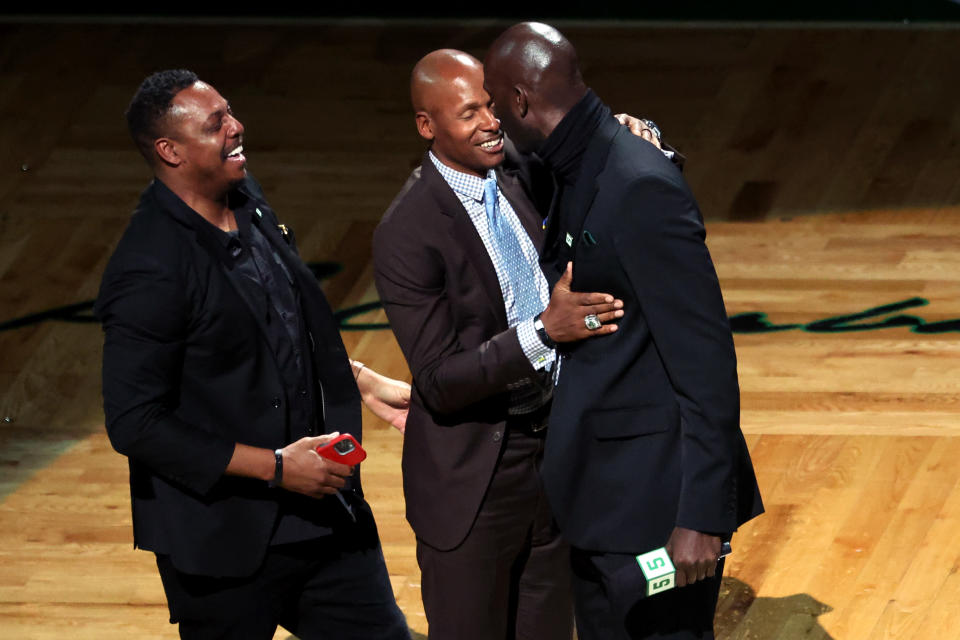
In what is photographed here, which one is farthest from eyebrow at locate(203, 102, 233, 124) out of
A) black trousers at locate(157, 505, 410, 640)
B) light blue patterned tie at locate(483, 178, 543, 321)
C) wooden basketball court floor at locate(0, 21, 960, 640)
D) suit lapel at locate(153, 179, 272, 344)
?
wooden basketball court floor at locate(0, 21, 960, 640)

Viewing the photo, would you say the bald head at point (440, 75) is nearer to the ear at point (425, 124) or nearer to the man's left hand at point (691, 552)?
the ear at point (425, 124)

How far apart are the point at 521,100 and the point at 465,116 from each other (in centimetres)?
30

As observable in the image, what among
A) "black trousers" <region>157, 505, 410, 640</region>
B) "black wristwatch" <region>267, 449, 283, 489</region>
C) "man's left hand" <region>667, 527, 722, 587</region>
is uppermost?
"man's left hand" <region>667, 527, 722, 587</region>

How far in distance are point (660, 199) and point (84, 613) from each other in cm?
201

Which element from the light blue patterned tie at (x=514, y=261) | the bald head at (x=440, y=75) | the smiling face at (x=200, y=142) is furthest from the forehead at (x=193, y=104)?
the light blue patterned tie at (x=514, y=261)

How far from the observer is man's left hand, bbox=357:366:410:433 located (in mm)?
2891

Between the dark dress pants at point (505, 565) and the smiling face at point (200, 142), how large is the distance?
0.65 m

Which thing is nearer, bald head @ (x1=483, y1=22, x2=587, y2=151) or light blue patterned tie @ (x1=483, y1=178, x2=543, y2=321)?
bald head @ (x1=483, y1=22, x2=587, y2=151)

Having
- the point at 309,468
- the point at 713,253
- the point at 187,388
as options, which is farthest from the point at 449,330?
the point at 713,253

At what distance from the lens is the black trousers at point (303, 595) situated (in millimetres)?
2592

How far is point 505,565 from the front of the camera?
2734mm

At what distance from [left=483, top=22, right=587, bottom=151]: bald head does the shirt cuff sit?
0.31 metres

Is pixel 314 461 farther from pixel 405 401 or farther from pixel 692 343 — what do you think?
pixel 692 343

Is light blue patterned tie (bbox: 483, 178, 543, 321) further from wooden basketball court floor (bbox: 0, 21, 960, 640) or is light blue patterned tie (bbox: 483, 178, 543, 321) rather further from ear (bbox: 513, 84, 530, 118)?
wooden basketball court floor (bbox: 0, 21, 960, 640)
